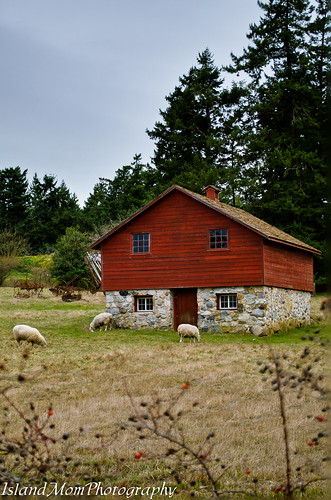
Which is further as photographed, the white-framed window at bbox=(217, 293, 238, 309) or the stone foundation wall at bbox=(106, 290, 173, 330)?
the stone foundation wall at bbox=(106, 290, 173, 330)

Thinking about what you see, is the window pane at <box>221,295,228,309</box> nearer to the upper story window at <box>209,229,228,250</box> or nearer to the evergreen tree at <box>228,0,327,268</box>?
the upper story window at <box>209,229,228,250</box>

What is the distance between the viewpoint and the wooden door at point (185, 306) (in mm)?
27047

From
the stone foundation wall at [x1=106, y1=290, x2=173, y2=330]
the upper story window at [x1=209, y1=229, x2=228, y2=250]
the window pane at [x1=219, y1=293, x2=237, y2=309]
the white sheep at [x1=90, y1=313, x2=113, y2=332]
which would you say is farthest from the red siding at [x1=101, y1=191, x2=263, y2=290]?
the white sheep at [x1=90, y1=313, x2=113, y2=332]

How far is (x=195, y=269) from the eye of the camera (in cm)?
2652

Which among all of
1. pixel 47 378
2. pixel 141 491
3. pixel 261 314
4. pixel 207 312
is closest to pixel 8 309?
pixel 207 312

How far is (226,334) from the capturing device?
83.1 feet

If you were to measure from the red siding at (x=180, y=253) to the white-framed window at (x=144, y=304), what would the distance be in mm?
794

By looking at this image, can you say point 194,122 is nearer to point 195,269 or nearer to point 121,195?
point 121,195

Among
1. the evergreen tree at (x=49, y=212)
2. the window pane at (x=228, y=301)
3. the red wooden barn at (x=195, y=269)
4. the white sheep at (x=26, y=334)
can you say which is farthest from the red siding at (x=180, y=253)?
the evergreen tree at (x=49, y=212)

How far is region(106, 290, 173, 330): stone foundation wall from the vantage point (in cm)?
2703

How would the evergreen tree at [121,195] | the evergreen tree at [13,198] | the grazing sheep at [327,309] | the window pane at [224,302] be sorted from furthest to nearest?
the evergreen tree at [13,198] → the evergreen tree at [121,195] → the window pane at [224,302] → the grazing sheep at [327,309]

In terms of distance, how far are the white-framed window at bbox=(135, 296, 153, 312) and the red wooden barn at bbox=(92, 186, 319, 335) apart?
37 mm

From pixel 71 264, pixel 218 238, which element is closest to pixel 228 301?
pixel 218 238

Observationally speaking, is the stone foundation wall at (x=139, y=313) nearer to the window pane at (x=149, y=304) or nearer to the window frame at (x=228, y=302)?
the window pane at (x=149, y=304)
